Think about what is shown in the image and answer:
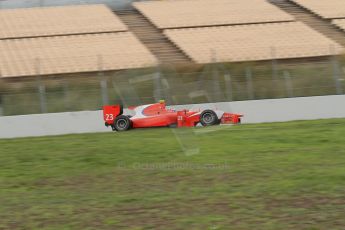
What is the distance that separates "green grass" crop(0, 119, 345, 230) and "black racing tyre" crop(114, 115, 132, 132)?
3950 mm

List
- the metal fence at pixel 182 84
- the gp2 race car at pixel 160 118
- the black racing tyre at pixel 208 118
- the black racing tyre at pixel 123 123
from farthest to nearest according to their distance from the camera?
1. the metal fence at pixel 182 84
2. the black racing tyre at pixel 123 123
3. the black racing tyre at pixel 208 118
4. the gp2 race car at pixel 160 118

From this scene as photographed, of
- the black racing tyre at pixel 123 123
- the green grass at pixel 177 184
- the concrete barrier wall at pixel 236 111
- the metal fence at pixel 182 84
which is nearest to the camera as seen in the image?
the green grass at pixel 177 184

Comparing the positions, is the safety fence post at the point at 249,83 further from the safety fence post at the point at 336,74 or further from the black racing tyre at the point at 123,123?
the black racing tyre at the point at 123,123

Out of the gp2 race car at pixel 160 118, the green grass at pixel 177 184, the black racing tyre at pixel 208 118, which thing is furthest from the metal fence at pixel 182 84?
the green grass at pixel 177 184

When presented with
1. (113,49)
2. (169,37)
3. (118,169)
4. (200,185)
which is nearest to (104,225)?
(200,185)

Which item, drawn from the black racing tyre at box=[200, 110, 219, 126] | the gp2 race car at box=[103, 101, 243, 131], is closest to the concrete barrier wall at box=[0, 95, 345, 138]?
the gp2 race car at box=[103, 101, 243, 131]

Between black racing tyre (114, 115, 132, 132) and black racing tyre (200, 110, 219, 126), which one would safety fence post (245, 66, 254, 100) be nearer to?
black racing tyre (200, 110, 219, 126)

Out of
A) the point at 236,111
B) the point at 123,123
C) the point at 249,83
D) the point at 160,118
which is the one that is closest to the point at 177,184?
the point at 160,118

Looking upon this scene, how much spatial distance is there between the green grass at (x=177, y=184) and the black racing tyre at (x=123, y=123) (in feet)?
13.0

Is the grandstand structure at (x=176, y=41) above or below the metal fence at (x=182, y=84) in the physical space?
above

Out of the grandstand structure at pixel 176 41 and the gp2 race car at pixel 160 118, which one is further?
the grandstand structure at pixel 176 41

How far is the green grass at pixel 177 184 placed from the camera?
5688 millimetres

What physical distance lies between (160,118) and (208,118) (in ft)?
3.57

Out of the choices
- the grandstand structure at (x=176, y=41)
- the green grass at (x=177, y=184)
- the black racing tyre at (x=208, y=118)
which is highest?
the grandstand structure at (x=176, y=41)
